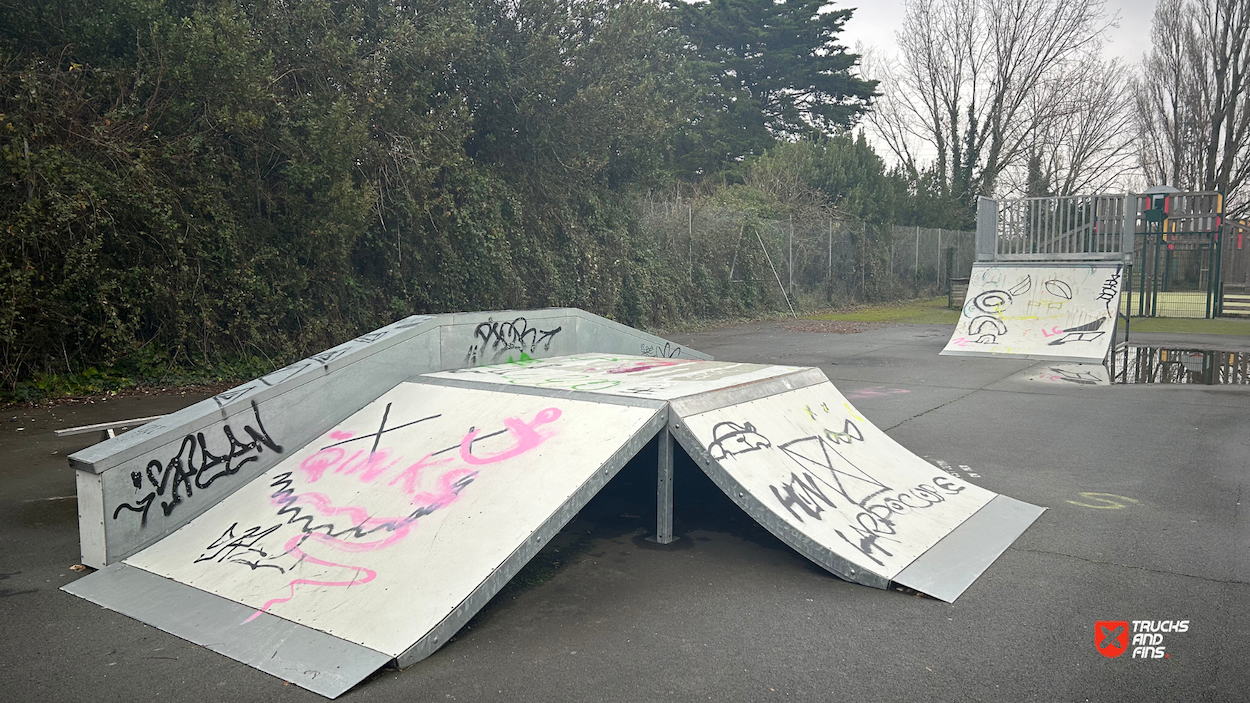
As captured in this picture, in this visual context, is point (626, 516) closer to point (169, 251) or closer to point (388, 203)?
point (169, 251)

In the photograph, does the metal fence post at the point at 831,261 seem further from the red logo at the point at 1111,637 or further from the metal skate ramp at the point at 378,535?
the red logo at the point at 1111,637

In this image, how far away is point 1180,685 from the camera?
282cm

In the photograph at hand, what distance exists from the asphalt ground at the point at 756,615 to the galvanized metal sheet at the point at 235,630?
0.19 ft

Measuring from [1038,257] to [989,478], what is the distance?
37.9ft

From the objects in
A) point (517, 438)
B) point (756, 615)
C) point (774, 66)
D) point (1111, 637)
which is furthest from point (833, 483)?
point (774, 66)

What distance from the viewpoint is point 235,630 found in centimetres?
329

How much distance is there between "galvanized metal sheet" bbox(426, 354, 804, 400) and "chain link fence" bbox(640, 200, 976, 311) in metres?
12.4

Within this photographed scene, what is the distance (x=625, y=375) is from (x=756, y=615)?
2.44 metres

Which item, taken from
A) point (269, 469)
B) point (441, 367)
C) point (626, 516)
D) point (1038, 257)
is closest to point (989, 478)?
point (626, 516)

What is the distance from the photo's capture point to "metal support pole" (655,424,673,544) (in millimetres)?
4258

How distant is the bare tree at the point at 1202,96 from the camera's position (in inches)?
1171

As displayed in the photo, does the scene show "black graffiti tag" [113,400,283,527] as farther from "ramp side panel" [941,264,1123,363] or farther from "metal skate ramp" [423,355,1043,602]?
"ramp side panel" [941,264,1123,363]

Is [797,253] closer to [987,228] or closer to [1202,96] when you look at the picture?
[987,228]

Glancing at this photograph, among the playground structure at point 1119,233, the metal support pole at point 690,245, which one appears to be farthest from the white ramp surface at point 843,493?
the metal support pole at point 690,245
